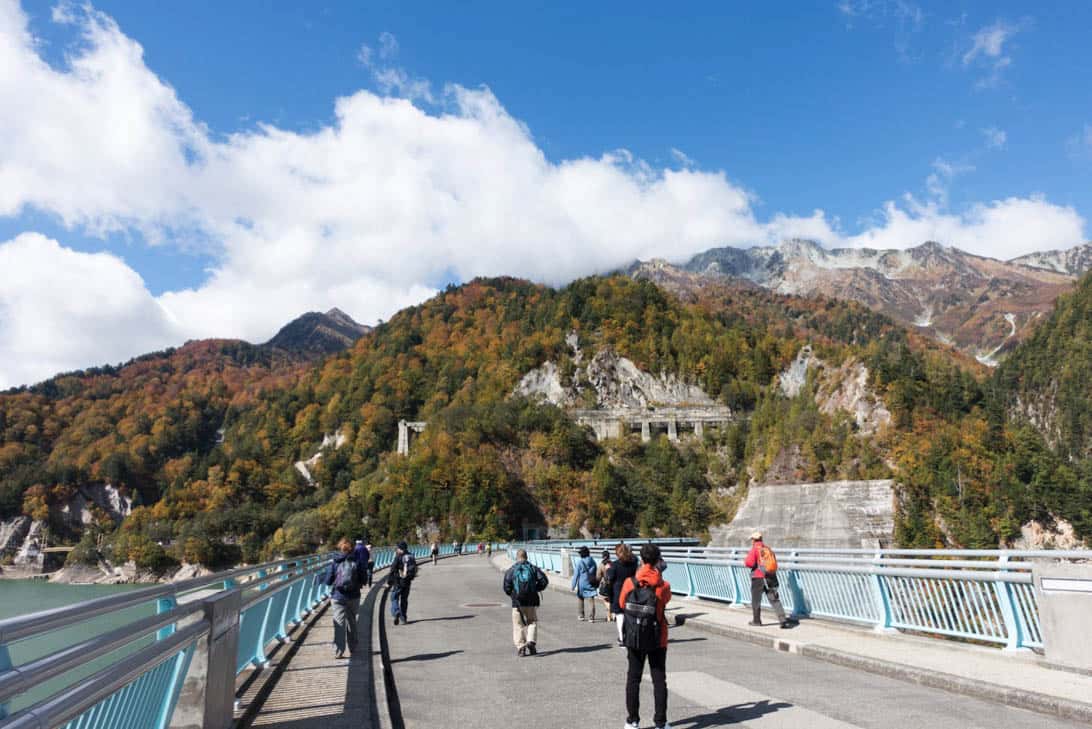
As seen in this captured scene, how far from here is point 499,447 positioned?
11806cm

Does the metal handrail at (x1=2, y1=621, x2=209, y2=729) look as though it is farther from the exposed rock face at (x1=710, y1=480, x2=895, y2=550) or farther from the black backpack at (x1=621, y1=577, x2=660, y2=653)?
the exposed rock face at (x1=710, y1=480, x2=895, y2=550)

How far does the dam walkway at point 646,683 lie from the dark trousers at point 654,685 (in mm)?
612

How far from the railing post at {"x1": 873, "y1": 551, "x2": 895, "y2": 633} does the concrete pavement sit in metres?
1.98

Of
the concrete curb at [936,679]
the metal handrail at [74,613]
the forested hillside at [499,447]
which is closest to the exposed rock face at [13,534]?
the forested hillside at [499,447]

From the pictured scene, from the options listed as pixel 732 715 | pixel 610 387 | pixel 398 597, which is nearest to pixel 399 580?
pixel 398 597

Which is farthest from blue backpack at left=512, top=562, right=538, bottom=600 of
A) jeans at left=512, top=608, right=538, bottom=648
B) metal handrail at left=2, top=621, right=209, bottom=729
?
metal handrail at left=2, top=621, right=209, bottom=729

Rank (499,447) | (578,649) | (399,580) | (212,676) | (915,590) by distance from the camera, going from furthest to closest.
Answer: (499,447)
(399,580)
(578,649)
(915,590)
(212,676)

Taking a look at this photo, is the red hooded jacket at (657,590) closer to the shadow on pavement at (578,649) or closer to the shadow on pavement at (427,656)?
the shadow on pavement at (578,649)

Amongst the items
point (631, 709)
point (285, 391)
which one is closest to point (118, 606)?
point (631, 709)

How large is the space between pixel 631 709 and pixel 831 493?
89.1 m

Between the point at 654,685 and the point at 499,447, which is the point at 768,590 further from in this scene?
the point at 499,447

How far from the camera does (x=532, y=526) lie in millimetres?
106312

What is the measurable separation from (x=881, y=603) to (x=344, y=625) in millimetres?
8462

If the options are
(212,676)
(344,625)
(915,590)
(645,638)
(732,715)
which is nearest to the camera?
(212,676)
